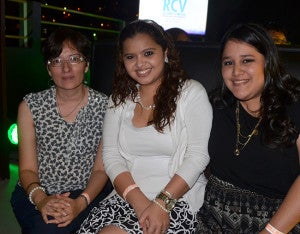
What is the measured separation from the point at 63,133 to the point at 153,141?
21.2 inches

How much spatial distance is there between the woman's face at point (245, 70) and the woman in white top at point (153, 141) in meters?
0.23

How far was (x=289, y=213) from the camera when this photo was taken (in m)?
1.57

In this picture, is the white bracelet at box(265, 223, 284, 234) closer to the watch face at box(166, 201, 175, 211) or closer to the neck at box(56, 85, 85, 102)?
the watch face at box(166, 201, 175, 211)

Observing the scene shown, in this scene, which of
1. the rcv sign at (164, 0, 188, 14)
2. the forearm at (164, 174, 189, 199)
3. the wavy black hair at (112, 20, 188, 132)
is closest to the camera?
the forearm at (164, 174, 189, 199)

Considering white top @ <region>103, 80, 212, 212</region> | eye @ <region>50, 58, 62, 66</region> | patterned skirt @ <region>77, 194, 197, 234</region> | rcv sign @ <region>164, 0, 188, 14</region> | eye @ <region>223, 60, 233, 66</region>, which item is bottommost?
patterned skirt @ <region>77, 194, 197, 234</region>

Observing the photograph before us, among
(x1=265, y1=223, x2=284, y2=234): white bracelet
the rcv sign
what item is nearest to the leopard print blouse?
(x1=265, y1=223, x2=284, y2=234): white bracelet

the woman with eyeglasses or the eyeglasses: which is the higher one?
the eyeglasses

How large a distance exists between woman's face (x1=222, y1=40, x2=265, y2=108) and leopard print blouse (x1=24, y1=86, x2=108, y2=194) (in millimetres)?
841

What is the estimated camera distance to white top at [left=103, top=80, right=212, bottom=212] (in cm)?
186

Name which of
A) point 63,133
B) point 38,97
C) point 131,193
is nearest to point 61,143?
point 63,133

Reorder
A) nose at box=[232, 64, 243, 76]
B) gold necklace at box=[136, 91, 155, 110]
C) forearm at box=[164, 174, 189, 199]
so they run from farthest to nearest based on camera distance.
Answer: gold necklace at box=[136, 91, 155, 110], forearm at box=[164, 174, 189, 199], nose at box=[232, 64, 243, 76]

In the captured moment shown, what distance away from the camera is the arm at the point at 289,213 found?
157 centimetres

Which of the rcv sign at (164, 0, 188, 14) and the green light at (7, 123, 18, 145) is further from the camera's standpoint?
the rcv sign at (164, 0, 188, 14)

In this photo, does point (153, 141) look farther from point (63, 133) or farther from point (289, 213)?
point (289, 213)
